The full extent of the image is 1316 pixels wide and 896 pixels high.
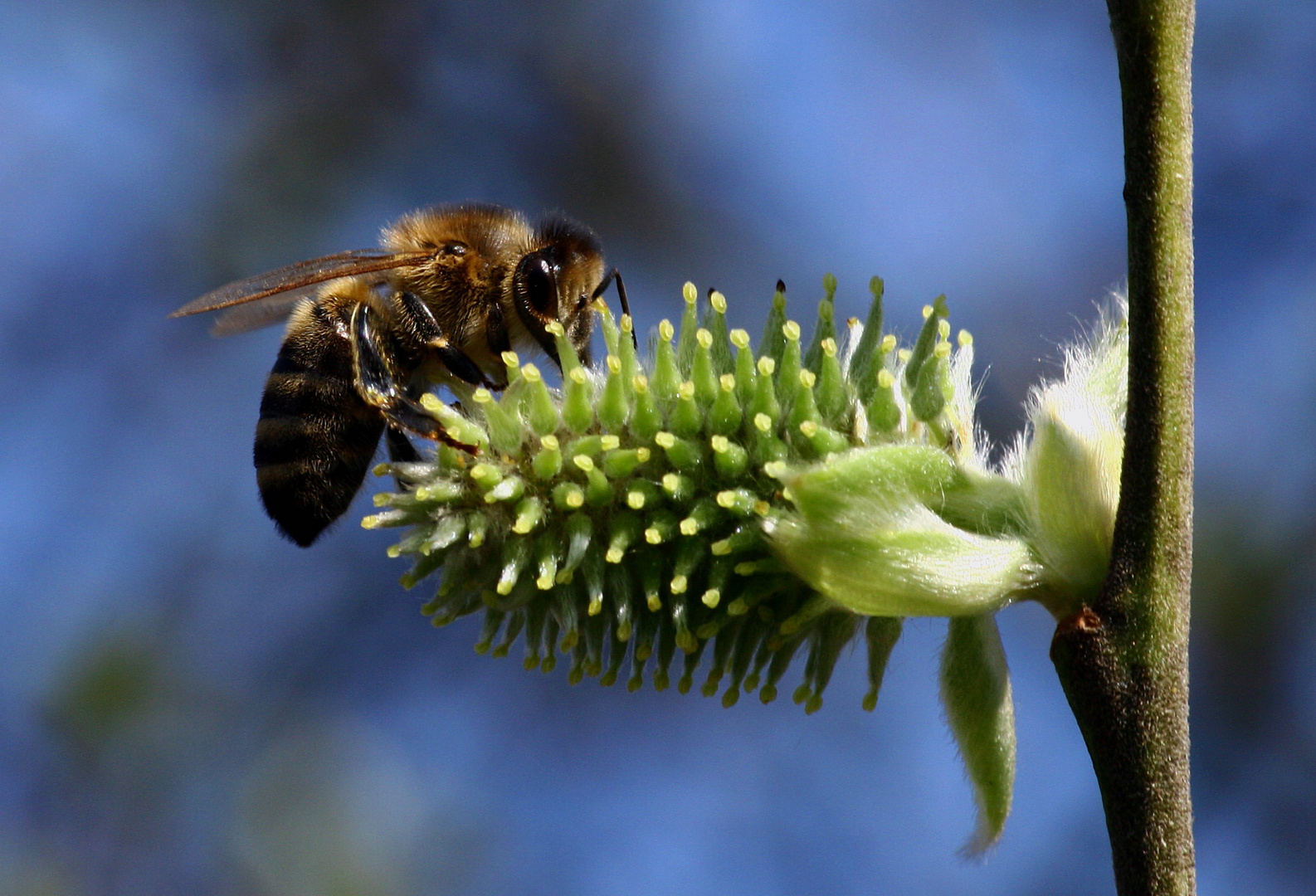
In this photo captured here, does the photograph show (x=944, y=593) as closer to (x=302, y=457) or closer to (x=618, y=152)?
(x=302, y=457)

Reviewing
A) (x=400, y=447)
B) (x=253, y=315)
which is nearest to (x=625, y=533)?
(x=400, y=447)

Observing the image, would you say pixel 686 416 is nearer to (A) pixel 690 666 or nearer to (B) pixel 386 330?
(A) pixel 690 666

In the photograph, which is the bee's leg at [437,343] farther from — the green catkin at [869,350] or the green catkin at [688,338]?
the green catkin at [869,350]

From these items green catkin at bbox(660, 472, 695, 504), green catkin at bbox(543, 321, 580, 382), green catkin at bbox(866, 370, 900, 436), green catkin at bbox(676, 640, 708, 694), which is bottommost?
green catkin at bbox(676, 640, 708, 694)

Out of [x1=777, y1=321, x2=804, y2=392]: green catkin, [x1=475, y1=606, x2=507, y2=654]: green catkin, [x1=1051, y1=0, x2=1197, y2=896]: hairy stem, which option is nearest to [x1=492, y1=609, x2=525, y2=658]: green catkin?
[x1=475, y1=606, x2=507, y2=654]: green catkin

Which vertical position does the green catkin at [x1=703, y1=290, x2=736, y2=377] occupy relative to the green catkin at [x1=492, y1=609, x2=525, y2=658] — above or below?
above

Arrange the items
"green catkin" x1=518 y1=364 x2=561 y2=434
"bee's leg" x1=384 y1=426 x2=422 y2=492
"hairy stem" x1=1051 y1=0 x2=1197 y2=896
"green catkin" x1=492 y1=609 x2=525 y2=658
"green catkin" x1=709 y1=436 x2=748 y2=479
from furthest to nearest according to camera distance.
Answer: "bee's leg" x1=384 y1=426 x2=422 y2=492 → "green catkin" x1=492 y1=609 x2=525 y2=658 → "green catkin" x1=518 y1=364 x2=561 y2=434 → "green catkin" x1=709 y1=436 x2=748 y2=479 → "hairy stem" x1=1051 y1=0 x2=1197 y2=896

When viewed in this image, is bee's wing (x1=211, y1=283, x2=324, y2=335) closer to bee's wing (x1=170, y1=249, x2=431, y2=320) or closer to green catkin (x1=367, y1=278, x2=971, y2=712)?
bee's wing (x1=170, y1=249, x2=431, y2=320)
